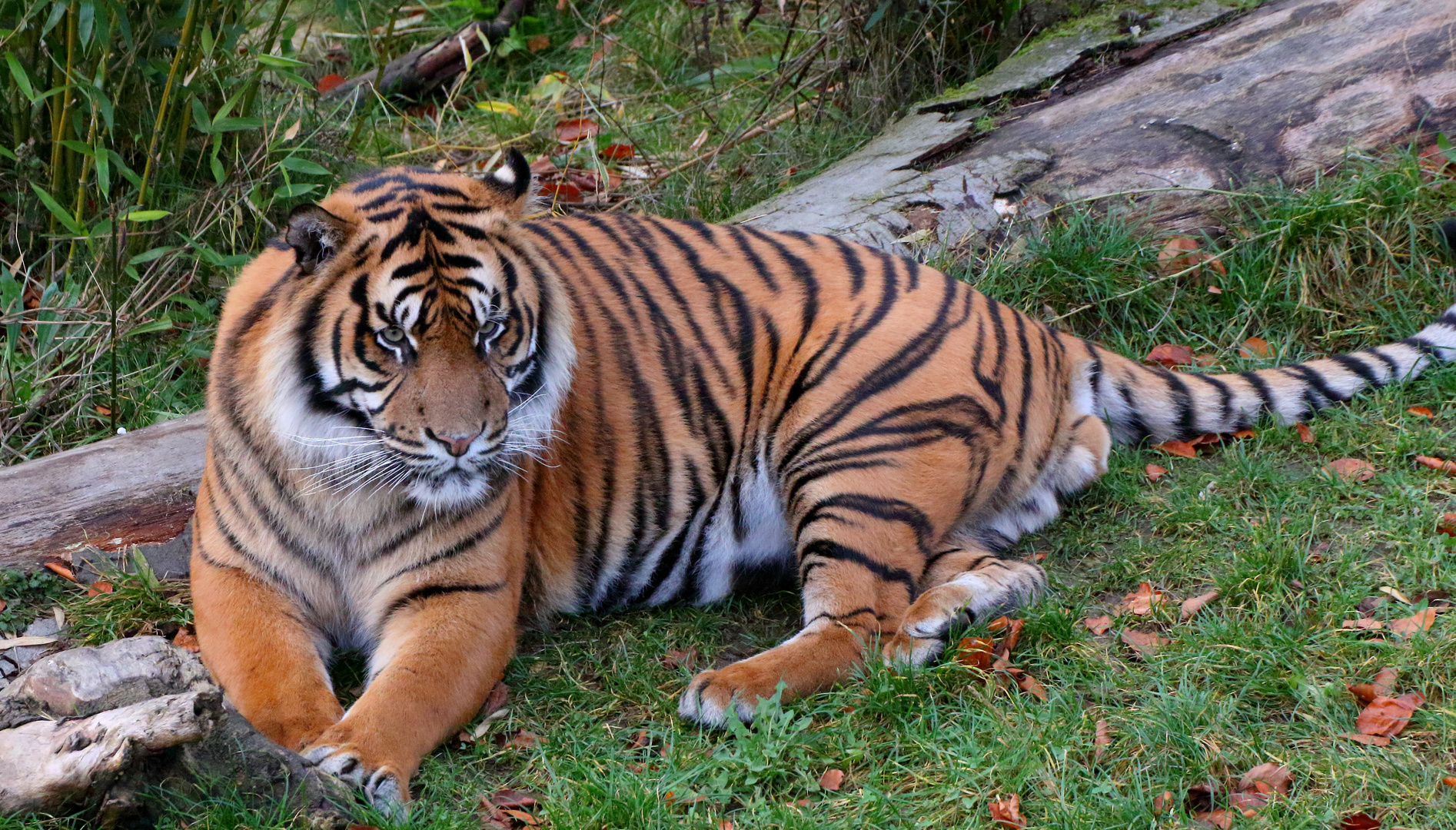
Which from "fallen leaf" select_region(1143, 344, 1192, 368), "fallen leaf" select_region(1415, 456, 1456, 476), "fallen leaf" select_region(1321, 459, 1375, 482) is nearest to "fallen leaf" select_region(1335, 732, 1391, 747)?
"fallen leaf" select_region(1321, 459, 1375, 482)

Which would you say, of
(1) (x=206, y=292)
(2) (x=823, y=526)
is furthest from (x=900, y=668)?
(1) (x=206, y=292)

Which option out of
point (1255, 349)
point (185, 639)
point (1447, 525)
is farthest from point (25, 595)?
point (1255, 349)

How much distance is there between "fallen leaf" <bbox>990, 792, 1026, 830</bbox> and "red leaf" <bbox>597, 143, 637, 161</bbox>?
14.5 feet

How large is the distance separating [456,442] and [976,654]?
4.70ft

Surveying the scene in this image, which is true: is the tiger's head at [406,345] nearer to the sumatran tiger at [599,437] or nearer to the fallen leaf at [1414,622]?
the sumatran tiger at [599,437]

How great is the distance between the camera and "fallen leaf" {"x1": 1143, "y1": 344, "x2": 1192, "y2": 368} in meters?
4.90

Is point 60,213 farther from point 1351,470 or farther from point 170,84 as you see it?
point 1351,470

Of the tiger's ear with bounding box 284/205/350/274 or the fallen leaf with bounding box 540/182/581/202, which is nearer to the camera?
the tiger's ear with bounding box 284/205/350/274

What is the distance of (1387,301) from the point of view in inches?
192

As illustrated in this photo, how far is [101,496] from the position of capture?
4180mm

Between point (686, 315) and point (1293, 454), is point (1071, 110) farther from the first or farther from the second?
point (686, 315)

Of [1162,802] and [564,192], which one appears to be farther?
[564,192]

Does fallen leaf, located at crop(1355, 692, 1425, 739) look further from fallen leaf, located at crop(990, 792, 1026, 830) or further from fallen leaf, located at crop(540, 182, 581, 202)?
fallen leaf, located at crop(540, 182, 581, 202)

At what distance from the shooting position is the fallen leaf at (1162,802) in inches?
109
